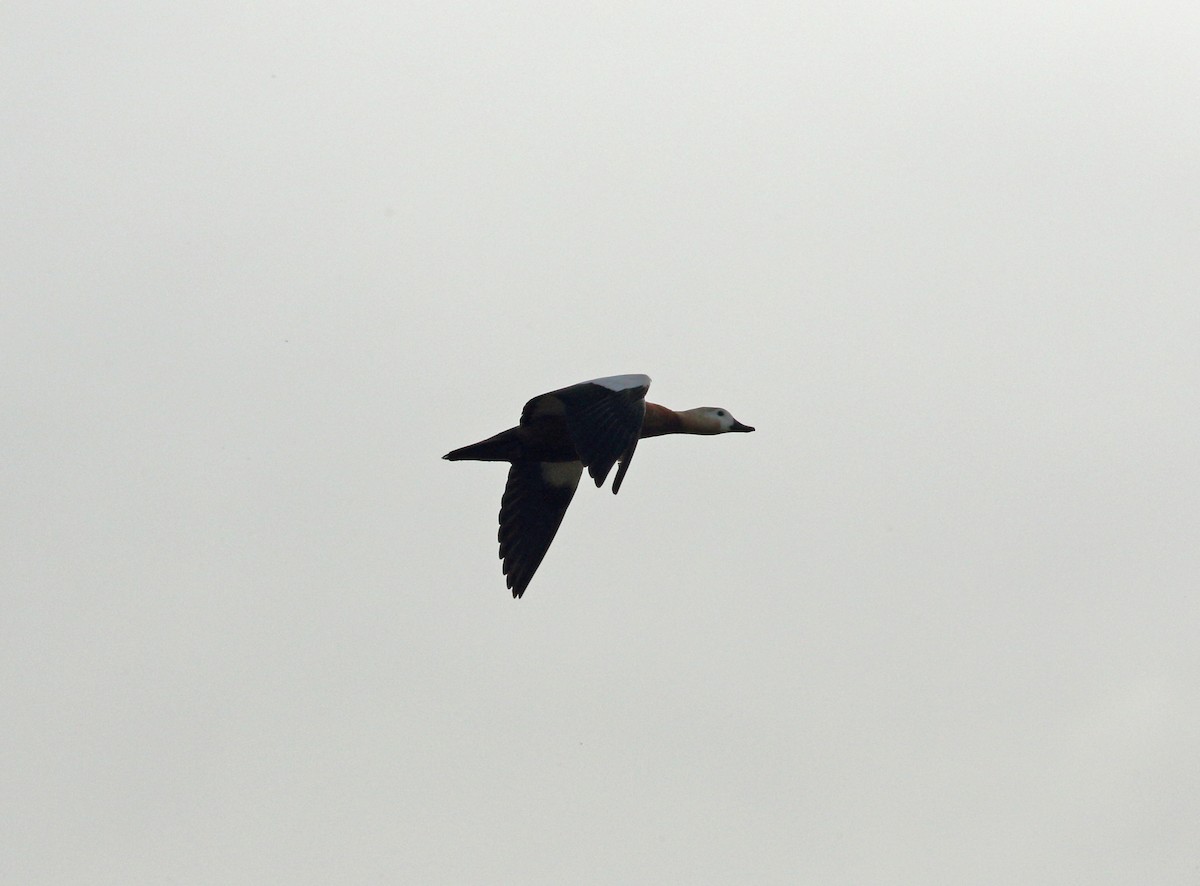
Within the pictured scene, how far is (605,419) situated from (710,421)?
379 centimetres

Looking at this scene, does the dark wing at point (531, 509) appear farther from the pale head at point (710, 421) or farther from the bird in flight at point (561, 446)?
the pale head at point (710, 421)

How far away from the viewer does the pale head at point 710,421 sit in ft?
67.0

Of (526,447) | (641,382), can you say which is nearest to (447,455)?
(526,447)

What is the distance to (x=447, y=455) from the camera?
747 inches

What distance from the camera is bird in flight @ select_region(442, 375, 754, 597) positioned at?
16.8m

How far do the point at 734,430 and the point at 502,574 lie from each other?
318 centimetres

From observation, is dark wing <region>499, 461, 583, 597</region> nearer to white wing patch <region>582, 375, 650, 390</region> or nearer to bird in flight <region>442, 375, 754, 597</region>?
bird in flight <region>442, 375, 754, 597</region>

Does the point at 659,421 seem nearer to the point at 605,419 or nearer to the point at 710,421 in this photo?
the point at 710,421

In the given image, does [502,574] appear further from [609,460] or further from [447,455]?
[609,460]

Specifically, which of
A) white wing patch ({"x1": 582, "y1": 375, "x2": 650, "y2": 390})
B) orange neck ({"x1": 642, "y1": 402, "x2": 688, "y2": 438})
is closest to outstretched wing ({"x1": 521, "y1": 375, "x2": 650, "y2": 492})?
white wing patch ({"x1": 582, "y1": 375, "x2": 650, "y2": 390})

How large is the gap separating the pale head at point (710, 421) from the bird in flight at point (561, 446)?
11 mm

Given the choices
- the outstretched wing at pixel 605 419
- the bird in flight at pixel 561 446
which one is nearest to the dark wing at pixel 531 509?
the bird in flight at pixel 561 446

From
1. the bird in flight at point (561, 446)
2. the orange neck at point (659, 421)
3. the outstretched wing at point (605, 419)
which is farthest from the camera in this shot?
the orange neck at point (659, 421)

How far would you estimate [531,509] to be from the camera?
19891 millimetres
